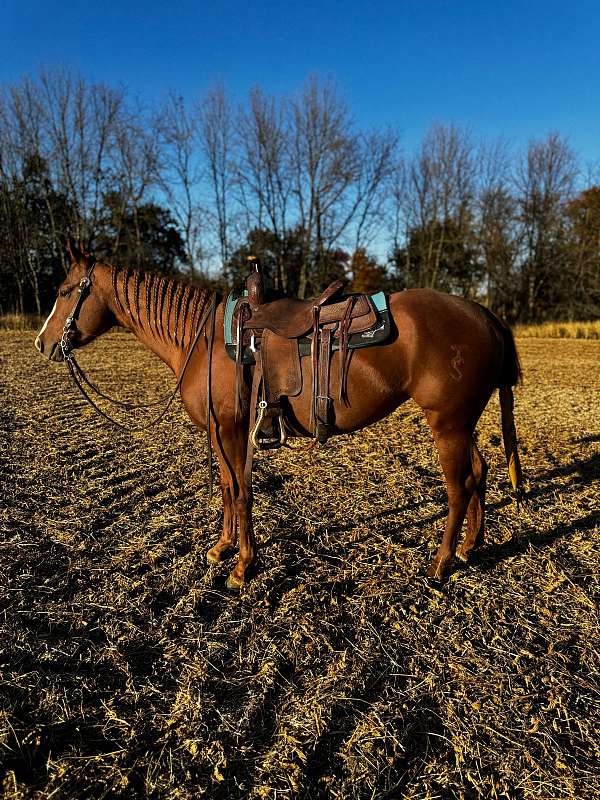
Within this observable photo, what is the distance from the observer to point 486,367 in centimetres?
300

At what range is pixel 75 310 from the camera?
10.9 feet

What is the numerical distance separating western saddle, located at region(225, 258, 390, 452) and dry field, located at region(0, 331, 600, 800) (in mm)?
1052

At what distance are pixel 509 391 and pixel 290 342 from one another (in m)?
1.63

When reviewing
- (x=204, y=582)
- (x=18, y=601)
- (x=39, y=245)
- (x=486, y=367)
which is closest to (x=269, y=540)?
(x=204, y=582)

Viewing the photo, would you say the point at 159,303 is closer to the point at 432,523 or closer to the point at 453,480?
the point at 453,480

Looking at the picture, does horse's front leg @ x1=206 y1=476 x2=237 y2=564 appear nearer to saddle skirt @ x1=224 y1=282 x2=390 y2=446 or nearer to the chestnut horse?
the chestnut horse

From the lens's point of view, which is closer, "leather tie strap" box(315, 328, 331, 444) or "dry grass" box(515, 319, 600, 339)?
"leather tie strap" box(315, 328, 331, 444)

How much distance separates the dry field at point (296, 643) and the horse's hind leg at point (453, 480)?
0.16 meters

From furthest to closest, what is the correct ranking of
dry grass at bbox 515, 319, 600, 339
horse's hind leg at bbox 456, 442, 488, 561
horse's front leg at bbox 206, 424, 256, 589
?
dry grass at bbox 515, 319, 600, 339
horse's hind leg at bbox 456, 442, 488, 561
horse's front leg at bbox 206, 424, 256, 589

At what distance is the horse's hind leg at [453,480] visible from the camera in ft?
10.1

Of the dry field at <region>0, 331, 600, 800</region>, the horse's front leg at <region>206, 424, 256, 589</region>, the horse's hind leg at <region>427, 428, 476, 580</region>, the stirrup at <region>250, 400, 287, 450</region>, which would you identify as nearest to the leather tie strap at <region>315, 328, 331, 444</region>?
the stirrup at <region>250, 400, 287, 450</region>

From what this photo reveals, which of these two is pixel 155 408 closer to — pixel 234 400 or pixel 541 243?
pixel 234 400

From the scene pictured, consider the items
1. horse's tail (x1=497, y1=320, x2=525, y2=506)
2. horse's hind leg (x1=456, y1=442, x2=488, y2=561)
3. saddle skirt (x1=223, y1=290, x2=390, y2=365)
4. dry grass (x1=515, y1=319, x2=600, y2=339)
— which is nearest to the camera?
saddle skirt (x1=223, y1=290, x2=390, y2=365)

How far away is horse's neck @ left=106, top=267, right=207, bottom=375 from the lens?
3283 mm
